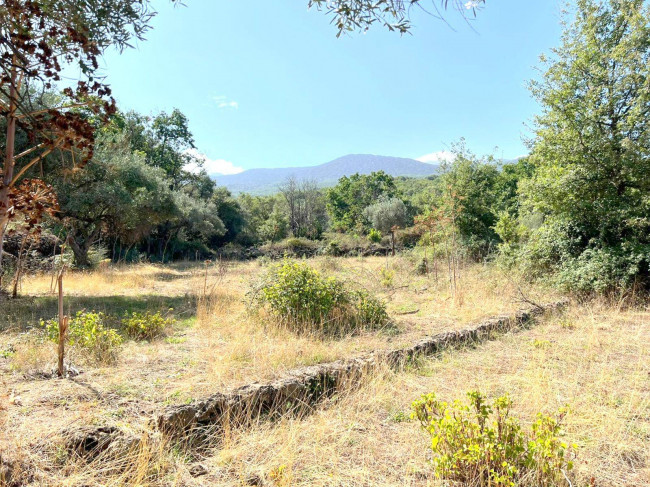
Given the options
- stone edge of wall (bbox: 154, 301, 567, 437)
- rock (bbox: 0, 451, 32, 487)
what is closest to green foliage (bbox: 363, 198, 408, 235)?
stone edge of wall (bbox: 154, 301, 567, 437)

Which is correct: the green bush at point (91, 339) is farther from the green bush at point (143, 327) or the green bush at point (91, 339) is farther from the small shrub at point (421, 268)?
the small shrub at point (421, 268)

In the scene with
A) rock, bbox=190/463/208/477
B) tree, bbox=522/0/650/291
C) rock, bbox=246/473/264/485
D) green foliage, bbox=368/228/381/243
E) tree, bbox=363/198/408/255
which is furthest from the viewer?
tree, bbox=363/198/408/255

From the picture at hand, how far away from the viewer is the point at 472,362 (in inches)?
191

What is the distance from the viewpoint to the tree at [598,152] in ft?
26.3

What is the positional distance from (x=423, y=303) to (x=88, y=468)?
7.40m

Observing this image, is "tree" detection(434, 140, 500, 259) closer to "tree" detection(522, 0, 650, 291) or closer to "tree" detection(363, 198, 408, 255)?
"tree" detection(522, 0, 650, 291)

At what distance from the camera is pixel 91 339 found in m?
4.25

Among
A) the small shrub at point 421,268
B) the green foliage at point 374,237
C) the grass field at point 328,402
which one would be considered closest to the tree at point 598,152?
the grass field at point 328,402

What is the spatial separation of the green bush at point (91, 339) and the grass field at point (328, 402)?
0.12 metres

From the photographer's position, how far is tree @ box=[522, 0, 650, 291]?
26.3 ft

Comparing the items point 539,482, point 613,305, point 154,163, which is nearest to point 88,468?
point 539,482

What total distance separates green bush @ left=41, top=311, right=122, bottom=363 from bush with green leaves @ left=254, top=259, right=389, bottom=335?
95.2 inches

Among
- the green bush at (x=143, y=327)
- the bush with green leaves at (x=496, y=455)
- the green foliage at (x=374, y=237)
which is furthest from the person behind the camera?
the green foliage at (x=374, y=237)

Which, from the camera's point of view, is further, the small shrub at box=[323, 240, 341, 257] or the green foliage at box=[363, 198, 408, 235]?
the green foliage at box=[363, 198, 408, 235]
